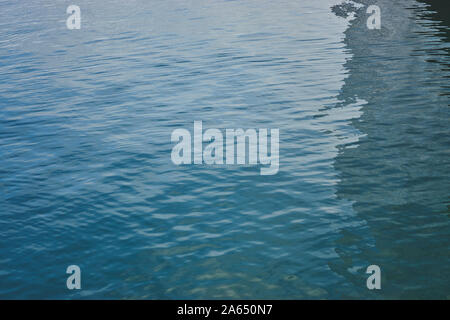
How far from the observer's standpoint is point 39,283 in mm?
9945

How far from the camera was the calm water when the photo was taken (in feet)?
32.6

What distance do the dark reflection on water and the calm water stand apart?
43 millimetres

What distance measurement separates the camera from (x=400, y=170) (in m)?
13.2

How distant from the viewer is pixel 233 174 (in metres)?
13.6

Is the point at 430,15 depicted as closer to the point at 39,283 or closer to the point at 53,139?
the point at 53,139

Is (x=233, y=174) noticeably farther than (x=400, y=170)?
Yes

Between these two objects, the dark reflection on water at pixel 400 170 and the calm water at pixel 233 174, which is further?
the calm water at pixel 233 174

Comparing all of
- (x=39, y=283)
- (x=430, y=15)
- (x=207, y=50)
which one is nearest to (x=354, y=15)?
(x=430, y=15)

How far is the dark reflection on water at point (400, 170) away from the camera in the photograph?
979 cm

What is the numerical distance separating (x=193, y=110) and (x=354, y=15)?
18.2 metres

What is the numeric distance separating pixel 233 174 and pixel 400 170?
388 cm

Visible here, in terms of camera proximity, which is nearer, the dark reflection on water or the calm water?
the dark reflection on water

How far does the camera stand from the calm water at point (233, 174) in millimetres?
9938

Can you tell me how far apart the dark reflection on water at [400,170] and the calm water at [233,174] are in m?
0.04
